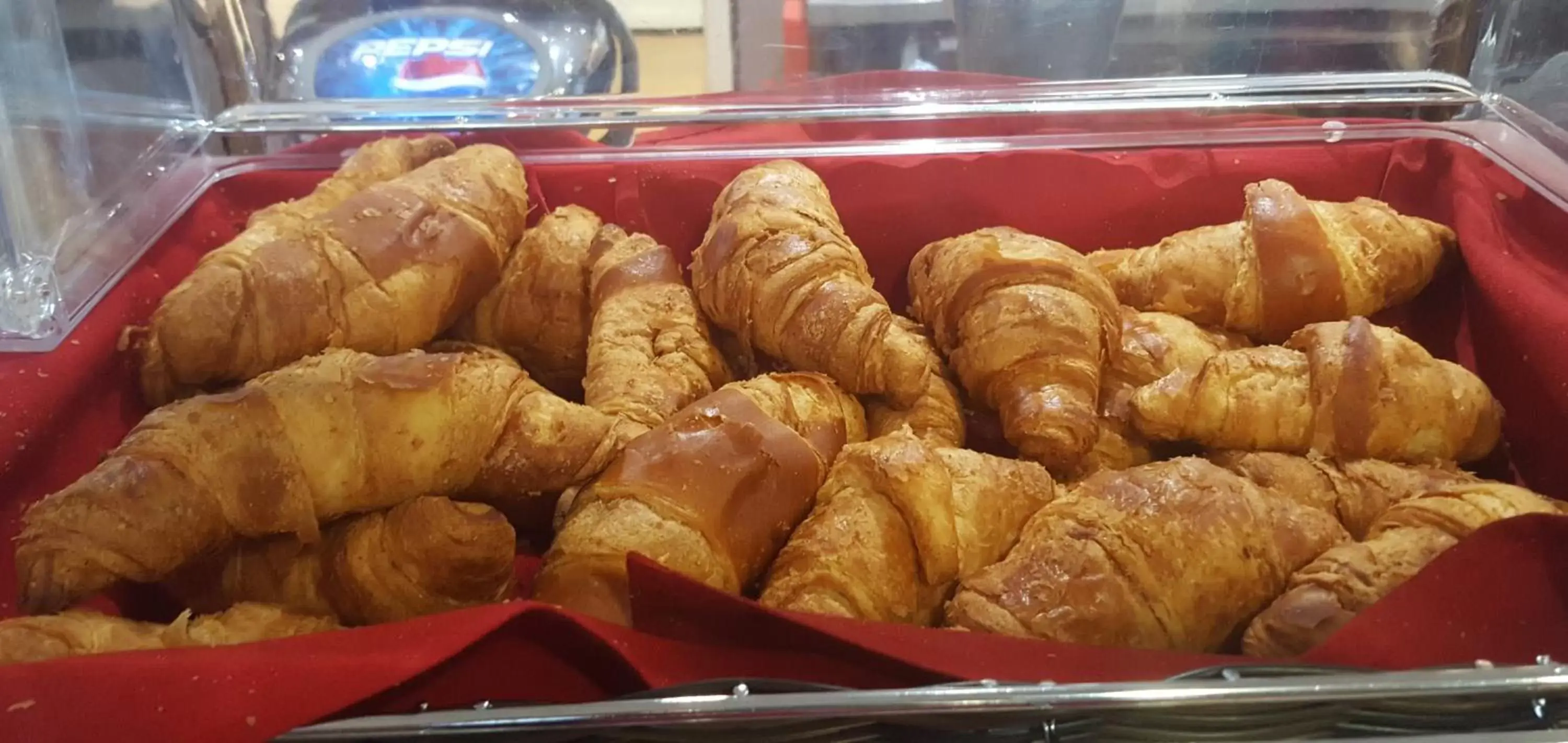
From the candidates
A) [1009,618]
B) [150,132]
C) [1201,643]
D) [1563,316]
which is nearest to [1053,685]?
[1009,618]

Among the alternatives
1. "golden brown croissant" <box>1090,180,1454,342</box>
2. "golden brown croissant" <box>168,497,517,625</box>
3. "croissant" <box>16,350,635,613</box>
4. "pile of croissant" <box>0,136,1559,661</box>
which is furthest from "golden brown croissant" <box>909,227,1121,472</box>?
"golden brown croissant" <box>168,497,517,625</box>

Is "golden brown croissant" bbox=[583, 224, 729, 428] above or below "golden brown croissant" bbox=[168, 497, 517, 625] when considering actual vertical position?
above

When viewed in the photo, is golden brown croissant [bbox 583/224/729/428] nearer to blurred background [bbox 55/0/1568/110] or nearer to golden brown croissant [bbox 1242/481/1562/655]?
blurred background [bbox 55/0/1568/110]

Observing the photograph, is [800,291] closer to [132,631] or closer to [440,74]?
[132,631]

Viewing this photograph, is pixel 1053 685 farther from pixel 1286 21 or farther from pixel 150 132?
pixel 150 132

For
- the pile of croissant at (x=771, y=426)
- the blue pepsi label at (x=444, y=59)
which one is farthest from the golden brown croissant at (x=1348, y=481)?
the blue pepsi label at (x=444, y=59)

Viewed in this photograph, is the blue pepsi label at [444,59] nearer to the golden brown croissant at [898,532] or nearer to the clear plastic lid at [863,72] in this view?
the clear plastic lid at [863,72]

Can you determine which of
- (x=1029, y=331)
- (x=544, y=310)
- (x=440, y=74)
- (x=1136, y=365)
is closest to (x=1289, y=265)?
(x=1136, y=365)
